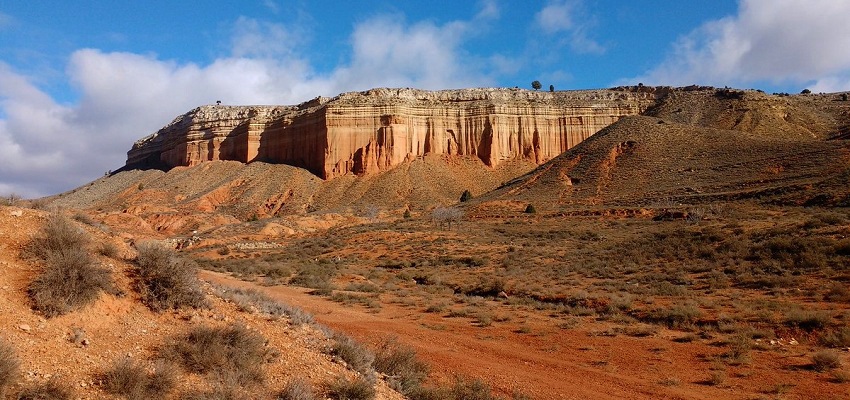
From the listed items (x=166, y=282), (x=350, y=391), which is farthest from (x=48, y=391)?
(x=350, y=391)

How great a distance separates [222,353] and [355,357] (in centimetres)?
180

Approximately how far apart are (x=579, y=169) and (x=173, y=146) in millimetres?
74685

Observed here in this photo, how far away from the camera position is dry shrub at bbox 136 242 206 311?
21.0ft

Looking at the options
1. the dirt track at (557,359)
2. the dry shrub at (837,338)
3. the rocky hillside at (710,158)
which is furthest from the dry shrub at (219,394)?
the rocky hillside at (710,158)

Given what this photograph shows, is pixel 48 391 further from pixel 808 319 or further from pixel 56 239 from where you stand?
pixel 808 319

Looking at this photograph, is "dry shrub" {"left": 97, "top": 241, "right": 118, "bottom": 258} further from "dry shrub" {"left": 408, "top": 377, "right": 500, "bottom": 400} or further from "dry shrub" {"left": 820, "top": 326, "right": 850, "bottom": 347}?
"dry shrub" {"left": 820, "top": 326, "right": 850, "bottom": 347}

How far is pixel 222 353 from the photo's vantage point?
569 centimetres

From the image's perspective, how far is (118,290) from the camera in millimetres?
6223

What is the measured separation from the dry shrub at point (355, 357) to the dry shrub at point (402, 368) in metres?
0.30

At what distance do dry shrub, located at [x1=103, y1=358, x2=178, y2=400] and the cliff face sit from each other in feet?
218

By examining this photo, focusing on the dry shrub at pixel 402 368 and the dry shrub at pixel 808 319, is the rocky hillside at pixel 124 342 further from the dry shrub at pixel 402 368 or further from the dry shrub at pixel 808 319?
the dry shrub at pixel 808 319

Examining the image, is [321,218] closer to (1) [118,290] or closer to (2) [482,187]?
→ (2) [482,187]

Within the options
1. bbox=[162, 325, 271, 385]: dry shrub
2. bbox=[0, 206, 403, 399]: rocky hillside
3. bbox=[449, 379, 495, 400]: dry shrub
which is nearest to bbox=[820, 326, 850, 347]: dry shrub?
bbox=[449, 379, 495, 400]: dry shrub

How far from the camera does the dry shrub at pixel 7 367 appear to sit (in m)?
4.27
